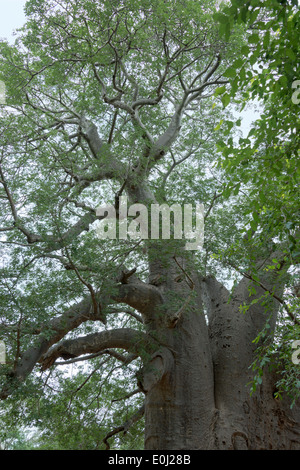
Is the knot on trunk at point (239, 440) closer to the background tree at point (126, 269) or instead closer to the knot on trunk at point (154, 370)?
the background tree at point (126, 269)

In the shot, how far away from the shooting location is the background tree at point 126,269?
4.68m

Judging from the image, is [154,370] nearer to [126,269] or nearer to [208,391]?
[208,391]

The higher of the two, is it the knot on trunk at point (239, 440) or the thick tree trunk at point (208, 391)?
the thick tree trunk at point (208, 391)

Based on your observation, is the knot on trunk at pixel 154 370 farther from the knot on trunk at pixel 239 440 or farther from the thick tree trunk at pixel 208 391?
the knot on trunk at pixel 239 440

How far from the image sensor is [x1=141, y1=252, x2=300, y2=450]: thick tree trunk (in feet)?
16.6

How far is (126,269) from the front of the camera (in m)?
5.32

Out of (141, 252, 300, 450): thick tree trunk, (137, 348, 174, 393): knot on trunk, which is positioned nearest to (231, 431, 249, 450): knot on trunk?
(141, 252, 300, 450): thick tree trunk

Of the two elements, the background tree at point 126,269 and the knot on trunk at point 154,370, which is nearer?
the background tree at point 126,269

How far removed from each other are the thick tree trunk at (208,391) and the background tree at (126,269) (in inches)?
0.6

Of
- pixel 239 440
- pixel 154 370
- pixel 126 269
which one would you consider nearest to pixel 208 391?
pixel 239 440

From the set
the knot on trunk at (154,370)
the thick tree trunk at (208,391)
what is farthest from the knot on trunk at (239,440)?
the knot on trunk at (154,370)

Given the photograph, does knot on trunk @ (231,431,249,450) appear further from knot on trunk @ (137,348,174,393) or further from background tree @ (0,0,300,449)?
knot on trunk @ (137,348,174,393)

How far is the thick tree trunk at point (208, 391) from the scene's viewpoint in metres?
5.05

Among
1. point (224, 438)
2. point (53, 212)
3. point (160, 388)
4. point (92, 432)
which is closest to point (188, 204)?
point (53, 212)
